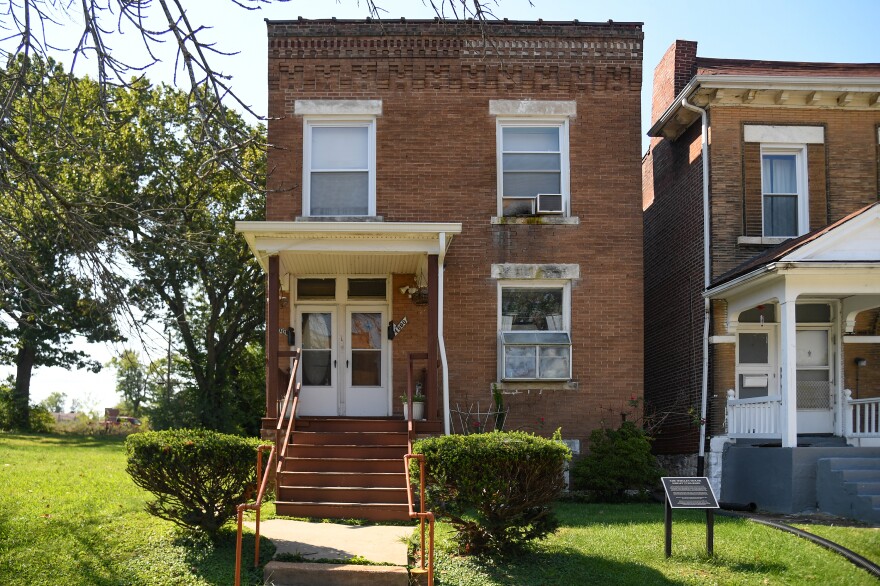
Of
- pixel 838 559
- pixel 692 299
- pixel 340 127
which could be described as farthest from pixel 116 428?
pixel 838 559

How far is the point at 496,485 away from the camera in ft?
31.4

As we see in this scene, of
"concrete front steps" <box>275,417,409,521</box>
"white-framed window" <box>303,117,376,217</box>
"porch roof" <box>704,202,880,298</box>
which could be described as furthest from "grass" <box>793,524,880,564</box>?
"white-framed window" <box>303,117,376,217</box>

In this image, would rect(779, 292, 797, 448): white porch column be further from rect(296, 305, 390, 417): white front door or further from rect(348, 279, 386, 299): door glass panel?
rect(348, 279, 386, 299): door glass panel

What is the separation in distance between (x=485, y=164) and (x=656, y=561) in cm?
894

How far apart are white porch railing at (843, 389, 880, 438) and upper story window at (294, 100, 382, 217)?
341 inches

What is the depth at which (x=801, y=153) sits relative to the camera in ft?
57.1

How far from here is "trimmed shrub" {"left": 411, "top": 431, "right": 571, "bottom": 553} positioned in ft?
31.6

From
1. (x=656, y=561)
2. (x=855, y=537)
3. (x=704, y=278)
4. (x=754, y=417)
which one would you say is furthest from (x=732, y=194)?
(x=656, y=561)

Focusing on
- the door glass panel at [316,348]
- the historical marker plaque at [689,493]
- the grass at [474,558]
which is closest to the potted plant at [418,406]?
the door glass panel at [316,348]

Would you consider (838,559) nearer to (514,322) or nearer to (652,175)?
(514,322)

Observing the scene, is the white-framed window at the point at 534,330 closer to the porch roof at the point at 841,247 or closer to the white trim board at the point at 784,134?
the porch roof at the point at 841,247

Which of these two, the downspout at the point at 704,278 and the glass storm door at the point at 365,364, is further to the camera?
the glass storm door at the point at 365,364

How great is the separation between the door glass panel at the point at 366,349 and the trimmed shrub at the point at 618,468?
3948 millimetres

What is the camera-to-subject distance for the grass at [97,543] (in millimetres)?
9070
